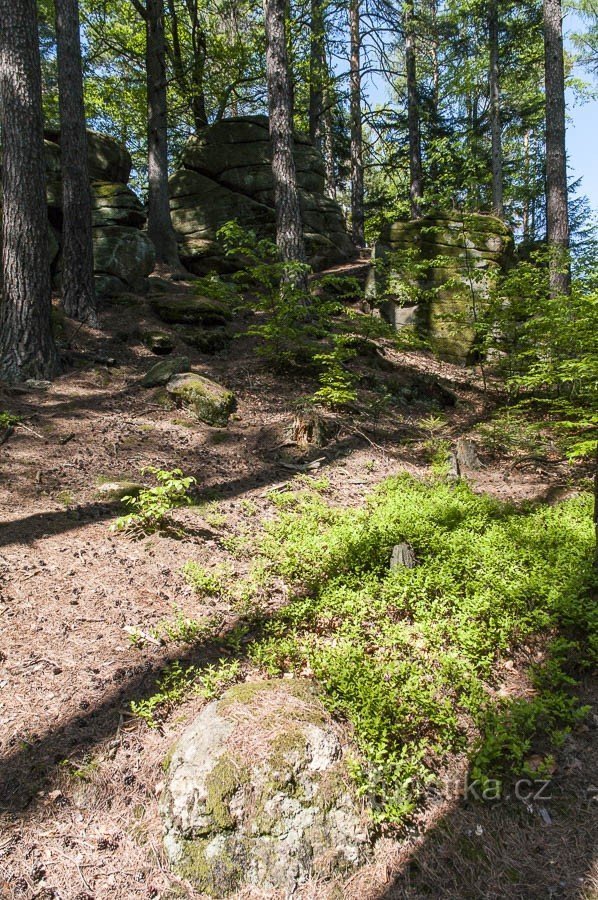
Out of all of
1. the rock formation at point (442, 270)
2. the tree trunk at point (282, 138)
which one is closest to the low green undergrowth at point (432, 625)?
the rock formation at point (442, 270)

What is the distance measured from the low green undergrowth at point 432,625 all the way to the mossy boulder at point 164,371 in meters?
3.59

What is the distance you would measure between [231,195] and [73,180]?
25.8ft

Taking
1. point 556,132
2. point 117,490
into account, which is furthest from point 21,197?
point 556,132

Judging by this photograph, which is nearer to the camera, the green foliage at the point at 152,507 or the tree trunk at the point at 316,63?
the green foliage at the point at 152,507

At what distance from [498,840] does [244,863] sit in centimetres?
144

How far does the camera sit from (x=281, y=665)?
3977 millimetres

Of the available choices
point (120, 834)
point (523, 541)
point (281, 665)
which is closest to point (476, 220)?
point (523, 541)

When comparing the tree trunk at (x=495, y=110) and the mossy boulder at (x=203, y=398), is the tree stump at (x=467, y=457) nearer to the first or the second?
the mossy boulder at (x=203, y=398)

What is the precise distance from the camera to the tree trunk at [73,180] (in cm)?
982

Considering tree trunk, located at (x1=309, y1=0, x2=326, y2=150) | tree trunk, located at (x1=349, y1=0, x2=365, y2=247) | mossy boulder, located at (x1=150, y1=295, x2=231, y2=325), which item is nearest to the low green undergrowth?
mossy boulder, located at (x1=150, y1=295, x2=231, y2=325)

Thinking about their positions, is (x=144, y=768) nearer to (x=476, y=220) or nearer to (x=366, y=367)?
(x=366, y=367)

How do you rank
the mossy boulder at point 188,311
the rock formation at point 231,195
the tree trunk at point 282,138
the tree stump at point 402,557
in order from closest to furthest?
the tree stump at point 402,557 < the mossy boulder at point 188,311 < the tree trunk at point 282,138 < the rock formation at point 231,195

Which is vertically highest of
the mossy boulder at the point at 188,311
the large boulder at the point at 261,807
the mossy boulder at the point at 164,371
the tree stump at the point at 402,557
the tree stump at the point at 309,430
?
the mossy boulder at the point at 188,311

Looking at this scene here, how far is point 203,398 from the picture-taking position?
797 centimetres
